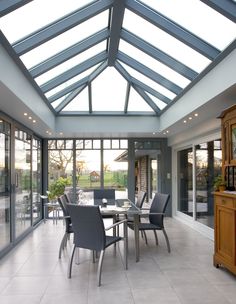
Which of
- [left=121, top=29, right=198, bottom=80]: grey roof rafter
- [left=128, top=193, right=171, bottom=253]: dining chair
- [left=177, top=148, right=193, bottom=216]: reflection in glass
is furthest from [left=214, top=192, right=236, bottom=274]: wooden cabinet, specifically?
[left=177, top=148, right=193, bottom=216]: reflection in glass

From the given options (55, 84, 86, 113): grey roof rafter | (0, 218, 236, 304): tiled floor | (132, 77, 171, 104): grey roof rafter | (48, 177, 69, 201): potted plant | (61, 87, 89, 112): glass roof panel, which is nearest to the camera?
(0, 218, 236, 304): tiled floor

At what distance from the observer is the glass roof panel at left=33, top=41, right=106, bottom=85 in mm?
5993

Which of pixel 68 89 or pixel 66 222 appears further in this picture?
pixel 68 89

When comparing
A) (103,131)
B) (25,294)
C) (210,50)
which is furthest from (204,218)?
(25,294)

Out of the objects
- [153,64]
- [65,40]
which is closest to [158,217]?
[153,64]

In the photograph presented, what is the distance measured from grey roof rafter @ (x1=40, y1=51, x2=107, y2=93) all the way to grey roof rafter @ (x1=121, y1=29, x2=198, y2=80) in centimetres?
101

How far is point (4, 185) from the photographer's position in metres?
5.79

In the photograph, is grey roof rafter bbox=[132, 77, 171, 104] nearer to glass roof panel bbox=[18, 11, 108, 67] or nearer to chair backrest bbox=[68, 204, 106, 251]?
→ glass roof panel bbox=[18, 11, 108, 67]

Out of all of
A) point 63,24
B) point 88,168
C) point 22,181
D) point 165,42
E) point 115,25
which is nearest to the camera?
point 63,24

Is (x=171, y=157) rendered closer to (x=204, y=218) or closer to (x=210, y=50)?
(x=204, y=218)

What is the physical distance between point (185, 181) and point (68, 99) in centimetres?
388

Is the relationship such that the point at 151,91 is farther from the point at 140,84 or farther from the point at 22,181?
the point at 22,181

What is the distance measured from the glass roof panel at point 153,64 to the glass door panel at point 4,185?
261 cm

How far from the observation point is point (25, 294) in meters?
3.75
